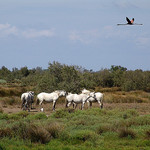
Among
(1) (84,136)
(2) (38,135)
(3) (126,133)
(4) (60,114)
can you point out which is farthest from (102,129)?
(4) (60,114)

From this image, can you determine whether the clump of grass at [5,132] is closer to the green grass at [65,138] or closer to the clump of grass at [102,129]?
the green grass at [65,138]

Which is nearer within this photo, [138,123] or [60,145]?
[60,145]

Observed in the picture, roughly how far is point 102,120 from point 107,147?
6.28 meters

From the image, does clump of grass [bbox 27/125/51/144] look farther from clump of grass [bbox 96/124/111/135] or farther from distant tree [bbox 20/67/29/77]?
distant tree [bbox 20/67/29/77]

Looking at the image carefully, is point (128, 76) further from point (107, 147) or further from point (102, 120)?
point (107, 147)

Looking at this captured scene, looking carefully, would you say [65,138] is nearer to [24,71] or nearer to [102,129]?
[102,129]

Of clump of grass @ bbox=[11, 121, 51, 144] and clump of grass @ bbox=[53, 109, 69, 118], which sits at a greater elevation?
clump of grass @ bbox=[53, 109, 69, 118]

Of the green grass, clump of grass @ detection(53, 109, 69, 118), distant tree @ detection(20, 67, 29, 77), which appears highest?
distant tree @ detection(20, 67, 29, 77)

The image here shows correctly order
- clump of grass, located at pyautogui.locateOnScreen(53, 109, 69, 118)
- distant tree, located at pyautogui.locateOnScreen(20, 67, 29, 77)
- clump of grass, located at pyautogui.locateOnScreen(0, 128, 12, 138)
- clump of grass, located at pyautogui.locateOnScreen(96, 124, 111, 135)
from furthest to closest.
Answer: distant tree, located at pyautogui.locateOnScreen(20, 67, 29, 77)
clump of grass, located at pyautogui.locateOnScreen(53, 109, 69, 118)
clump of grass, located at pyautogui.locateOnScreen(96, 124, 111, 135)
clump of grass, located at pyautogui.locateOnScreen(0, 128, 12, 138)

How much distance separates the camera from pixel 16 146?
37.6 ft

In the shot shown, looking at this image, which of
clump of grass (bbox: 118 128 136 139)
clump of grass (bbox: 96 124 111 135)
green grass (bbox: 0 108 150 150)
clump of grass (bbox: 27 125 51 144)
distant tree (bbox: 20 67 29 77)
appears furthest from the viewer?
distant tree (bbox: 20 67 29 77)

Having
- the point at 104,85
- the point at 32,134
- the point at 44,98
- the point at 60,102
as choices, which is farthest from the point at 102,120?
the point at 104,85

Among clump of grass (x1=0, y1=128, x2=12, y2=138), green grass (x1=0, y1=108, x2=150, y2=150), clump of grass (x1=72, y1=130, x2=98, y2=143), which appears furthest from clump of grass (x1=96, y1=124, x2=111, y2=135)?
clump of grass (x1=0, y1=128, x2=12, y2=138)

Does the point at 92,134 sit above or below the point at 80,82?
below
